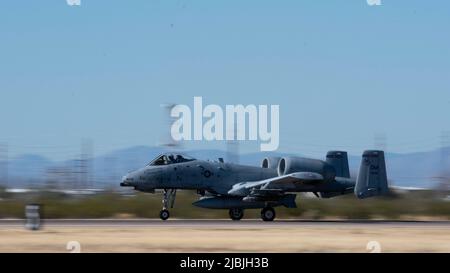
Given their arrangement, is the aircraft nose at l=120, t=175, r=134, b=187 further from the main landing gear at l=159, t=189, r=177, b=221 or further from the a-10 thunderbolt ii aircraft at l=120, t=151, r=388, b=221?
the main landing gear at l=159, t=189, r=177, b=221

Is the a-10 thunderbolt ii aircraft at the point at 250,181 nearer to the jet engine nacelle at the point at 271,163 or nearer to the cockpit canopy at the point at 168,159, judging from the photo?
the cockpit canopy at the point at 168,159

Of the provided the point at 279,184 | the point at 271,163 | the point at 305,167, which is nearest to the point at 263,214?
the point at 279,184

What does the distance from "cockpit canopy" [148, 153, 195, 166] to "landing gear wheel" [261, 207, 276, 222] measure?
3.81m

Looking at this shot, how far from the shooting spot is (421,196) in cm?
4894

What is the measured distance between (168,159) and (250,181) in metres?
3.65

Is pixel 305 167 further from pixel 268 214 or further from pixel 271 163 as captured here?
pixel 268 214

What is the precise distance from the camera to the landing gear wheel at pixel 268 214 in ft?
125

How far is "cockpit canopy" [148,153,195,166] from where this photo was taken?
126 feet

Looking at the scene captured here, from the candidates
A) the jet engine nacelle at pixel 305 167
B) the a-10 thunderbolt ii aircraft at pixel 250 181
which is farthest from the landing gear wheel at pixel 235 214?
the jet engine nacelle at pixel 305 167

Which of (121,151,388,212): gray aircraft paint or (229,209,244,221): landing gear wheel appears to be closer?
(121,151,388,212): gray aircraft paint

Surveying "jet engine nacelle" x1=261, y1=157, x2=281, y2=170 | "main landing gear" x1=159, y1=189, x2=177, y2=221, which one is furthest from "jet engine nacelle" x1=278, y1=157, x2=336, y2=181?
"main landing gear" x1=159, y1=189, x2=177, y2=221

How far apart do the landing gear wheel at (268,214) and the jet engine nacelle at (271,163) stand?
7.75 ft
